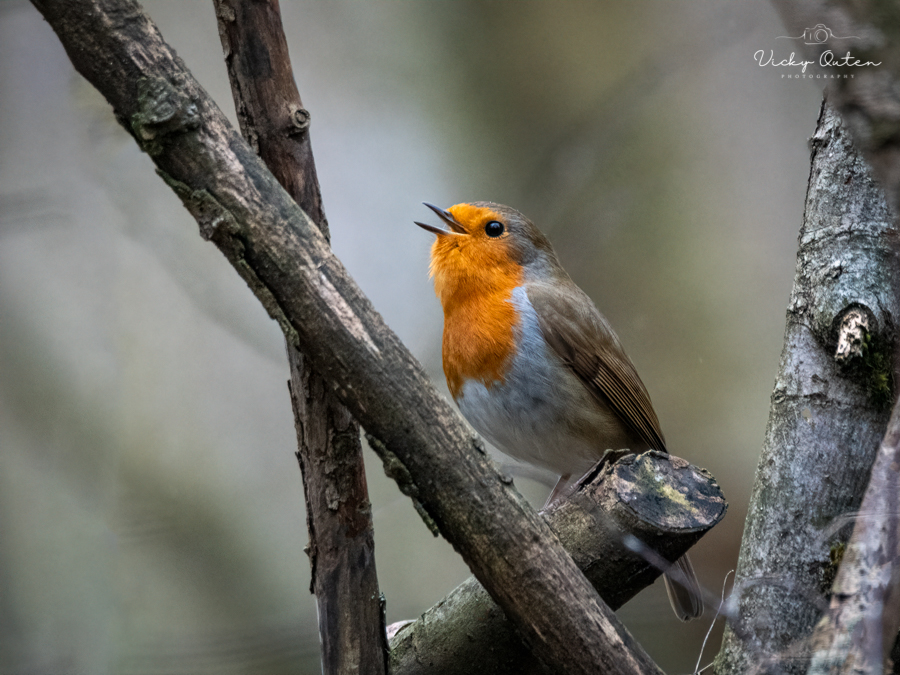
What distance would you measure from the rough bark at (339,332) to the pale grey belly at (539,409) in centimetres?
95

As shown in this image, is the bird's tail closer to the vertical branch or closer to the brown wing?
the brown wing

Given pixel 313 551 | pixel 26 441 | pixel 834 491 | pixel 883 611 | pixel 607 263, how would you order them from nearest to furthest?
pixel 883 611 < pixel 313 551 < pixel 834 491 < pixel 26 441 < pixel 607 263

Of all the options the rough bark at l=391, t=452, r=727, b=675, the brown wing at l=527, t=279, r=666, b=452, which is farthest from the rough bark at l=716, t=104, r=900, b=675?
the brown wing at l=527, t=279, r=666, b=452

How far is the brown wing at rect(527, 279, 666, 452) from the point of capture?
236cm

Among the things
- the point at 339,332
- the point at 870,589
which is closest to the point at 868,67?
the point at 870,589

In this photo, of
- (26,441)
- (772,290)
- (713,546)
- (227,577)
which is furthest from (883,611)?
(26,441)

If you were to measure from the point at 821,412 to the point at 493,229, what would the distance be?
1.27m

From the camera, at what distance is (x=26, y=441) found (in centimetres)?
361

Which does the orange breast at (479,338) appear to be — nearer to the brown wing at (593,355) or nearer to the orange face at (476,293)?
the orange face at (476,293)

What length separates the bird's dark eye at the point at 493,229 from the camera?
8.57 feet

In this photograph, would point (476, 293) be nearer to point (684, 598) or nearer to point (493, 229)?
point (493, 229)

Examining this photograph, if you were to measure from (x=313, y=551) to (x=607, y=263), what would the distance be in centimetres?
301

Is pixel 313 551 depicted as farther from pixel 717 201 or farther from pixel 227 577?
pixel 717 201

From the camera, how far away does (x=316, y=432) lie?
1489 mm
